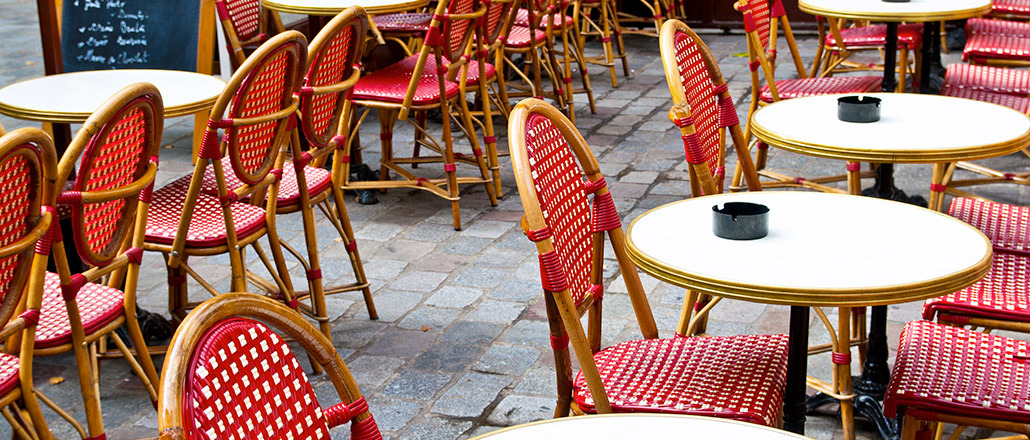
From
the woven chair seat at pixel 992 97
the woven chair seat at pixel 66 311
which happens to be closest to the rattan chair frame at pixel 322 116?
A: the woven chair seat at pixel 66 311

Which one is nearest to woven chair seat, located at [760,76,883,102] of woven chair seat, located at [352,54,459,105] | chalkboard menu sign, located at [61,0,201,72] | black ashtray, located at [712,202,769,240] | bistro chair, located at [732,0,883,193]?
bistro chair, located at [732,0,883,193]

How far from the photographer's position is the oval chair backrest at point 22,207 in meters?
2.12

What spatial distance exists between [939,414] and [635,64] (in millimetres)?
6341

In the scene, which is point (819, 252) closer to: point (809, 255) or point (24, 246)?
point (809, 255)

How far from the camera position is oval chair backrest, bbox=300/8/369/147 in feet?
10.8

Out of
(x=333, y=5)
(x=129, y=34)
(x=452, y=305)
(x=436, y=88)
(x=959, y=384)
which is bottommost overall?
(x=452, y=305)

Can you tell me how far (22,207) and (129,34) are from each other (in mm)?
3303

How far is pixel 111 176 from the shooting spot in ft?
8.49

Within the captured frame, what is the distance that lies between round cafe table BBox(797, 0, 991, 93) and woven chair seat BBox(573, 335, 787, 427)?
290 centimetres

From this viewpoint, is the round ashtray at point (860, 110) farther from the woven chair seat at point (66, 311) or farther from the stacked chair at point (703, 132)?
the woven chair seat at point (66, 311)

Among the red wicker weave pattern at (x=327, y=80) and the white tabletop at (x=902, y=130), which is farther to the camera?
the red wicker weave pattern at (x=327, y=80)

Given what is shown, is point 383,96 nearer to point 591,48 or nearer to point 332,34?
point 332,34

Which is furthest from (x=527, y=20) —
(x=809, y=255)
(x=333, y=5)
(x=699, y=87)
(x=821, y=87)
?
(x=809, y=255)

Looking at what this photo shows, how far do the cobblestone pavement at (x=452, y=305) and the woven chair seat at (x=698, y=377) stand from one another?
699 mm
